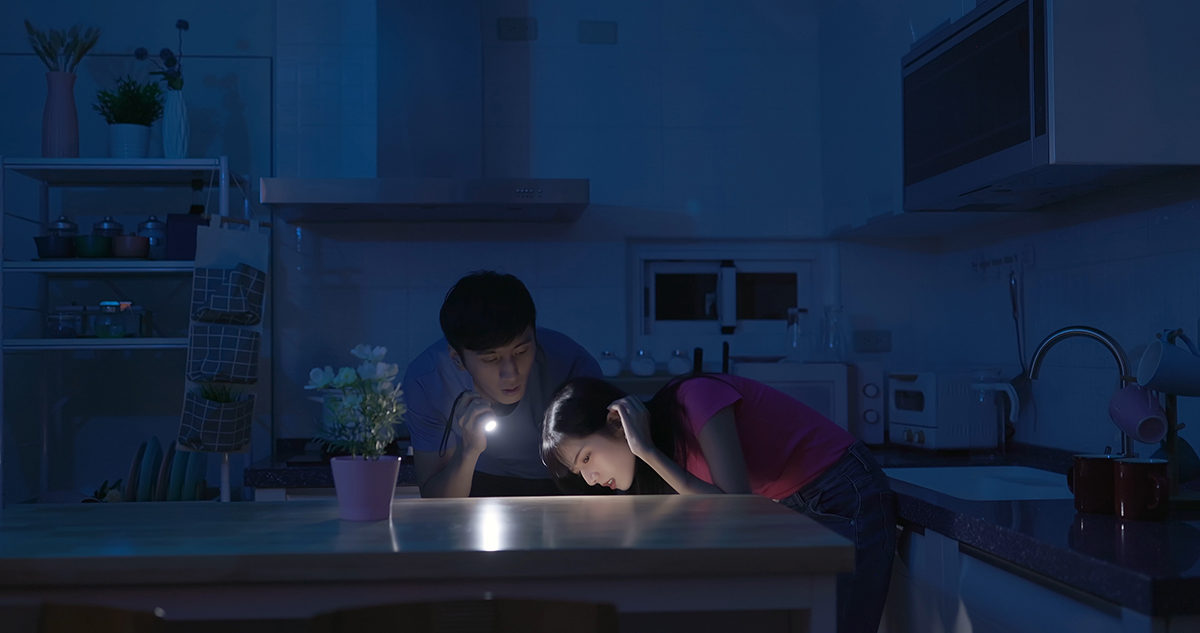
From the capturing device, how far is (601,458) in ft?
5.32

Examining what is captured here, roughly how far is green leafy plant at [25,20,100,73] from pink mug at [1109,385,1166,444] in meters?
2.91

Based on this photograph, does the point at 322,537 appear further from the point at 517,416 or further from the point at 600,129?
the point at 600,129

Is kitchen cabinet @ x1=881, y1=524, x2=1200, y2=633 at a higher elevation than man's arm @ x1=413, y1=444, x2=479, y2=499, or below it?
below

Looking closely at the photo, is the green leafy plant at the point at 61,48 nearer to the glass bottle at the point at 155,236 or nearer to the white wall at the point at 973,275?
the glass bottle at the point at 155,236

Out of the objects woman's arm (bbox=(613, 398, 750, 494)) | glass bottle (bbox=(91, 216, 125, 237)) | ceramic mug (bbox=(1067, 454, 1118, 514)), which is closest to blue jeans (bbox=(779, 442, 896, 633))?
woman's arm (bbox=(613, 398, 750, 494))

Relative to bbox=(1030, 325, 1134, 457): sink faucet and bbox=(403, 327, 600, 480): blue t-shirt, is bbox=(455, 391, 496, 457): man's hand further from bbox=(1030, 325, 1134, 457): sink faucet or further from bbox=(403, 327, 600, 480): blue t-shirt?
bbox=(1030, 325, 1134, 457): sink faucet

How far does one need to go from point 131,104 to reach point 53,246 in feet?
1.65

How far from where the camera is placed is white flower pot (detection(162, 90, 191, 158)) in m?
2.85

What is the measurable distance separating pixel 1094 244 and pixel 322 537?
197cm

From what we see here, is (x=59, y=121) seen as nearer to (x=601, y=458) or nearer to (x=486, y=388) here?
(x=486, y=388)

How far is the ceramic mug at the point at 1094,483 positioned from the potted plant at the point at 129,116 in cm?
273

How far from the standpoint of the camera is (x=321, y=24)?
10.1ft

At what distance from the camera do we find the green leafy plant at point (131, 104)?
285 centimetres

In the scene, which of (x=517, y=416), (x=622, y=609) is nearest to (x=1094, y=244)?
(x=517, y=416)
